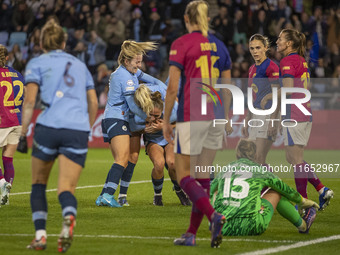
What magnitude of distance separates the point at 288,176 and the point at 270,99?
5812 millimetres

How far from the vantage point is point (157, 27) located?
80.3 ft

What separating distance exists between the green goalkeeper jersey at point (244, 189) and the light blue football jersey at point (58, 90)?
5.63ft

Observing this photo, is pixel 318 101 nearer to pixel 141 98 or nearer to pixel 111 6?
pixel 111 6

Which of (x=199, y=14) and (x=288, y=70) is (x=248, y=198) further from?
(x=288, y=70)

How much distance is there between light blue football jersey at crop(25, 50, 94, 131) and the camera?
659cm

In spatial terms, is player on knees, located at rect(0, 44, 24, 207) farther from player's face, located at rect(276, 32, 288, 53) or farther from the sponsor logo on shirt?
the sponsor logo on shirt

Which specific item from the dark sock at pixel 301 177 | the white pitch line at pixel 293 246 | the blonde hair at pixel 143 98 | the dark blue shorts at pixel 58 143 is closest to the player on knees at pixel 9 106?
the blonde hair at pixel 143 98

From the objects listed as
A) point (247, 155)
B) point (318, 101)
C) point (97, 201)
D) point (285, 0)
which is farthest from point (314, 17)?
point (247, 155)

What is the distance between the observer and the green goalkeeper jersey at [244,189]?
24.8 ft

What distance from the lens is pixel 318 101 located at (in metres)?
21.6

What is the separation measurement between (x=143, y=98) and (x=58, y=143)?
3.87 m

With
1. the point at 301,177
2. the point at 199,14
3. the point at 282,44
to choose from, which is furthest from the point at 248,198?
the point at 282,44

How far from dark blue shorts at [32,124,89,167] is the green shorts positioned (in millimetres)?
1862

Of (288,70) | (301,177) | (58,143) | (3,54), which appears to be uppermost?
(3,54)
